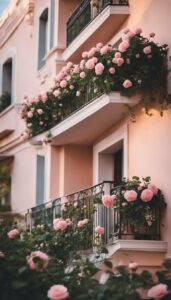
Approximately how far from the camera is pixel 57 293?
6461 millimetres

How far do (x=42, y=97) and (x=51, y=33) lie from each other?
94.5 inches

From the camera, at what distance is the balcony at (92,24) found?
48.9ft

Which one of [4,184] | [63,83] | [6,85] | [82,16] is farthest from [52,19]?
[4,184]

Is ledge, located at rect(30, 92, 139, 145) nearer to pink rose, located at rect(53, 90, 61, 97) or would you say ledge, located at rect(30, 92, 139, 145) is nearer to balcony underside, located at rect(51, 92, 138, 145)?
balcony underside, located at rect(51, 92, 138, 145)

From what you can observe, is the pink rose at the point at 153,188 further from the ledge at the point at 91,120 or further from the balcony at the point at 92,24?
the balcony at the point at 92,24

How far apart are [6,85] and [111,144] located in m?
9.05

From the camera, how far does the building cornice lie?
2123 centimetres

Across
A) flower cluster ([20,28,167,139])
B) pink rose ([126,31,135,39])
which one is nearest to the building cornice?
flower cluster ([20,28,167,139])

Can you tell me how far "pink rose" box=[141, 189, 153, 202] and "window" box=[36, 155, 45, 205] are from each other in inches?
273

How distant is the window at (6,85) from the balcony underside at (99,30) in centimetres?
570

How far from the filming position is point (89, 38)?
16312mm

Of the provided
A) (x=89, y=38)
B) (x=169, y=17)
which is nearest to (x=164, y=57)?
(x=169, y=17)

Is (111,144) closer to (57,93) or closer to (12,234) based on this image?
(57,93)

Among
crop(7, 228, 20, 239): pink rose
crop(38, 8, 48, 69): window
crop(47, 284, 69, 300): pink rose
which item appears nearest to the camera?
crop(47, 284, 69, 300): pink rose
